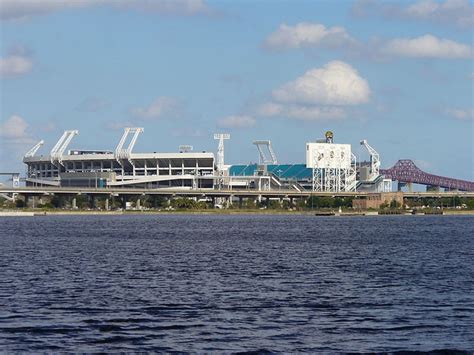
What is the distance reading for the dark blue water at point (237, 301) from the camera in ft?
83.5

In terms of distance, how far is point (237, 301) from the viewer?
1315 inches

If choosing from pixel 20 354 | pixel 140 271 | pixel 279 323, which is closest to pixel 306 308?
pixel 279 323

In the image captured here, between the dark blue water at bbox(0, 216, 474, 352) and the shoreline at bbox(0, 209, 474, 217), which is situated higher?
the shoreline at bbox(0, 209, 474, 217)

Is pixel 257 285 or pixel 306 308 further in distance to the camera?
pixel 257 285

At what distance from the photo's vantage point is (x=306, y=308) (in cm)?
3144

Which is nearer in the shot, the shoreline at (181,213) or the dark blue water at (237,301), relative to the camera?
the dark blue water at (237,301)

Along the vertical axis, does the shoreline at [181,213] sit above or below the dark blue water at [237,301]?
above

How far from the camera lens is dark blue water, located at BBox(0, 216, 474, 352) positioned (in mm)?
25453

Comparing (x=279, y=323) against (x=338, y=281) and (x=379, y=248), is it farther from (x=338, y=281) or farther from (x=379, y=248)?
(x=379, y=248)

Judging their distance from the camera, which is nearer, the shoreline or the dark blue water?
the dark blue water

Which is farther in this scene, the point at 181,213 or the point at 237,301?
→ the point at 181,213

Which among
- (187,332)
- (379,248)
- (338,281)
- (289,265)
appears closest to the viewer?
(187,332)

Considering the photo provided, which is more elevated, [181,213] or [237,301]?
[181,213]

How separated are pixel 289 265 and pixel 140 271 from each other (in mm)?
8511
